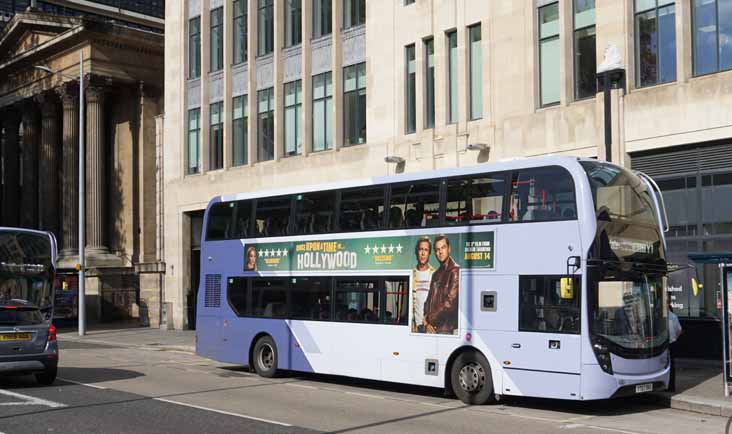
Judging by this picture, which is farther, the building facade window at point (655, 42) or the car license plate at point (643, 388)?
the building facade window at point (655, 42)

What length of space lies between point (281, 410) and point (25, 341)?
18.3 ft

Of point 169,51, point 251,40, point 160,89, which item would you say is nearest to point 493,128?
point 251,40

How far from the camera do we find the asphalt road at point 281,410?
12.2m

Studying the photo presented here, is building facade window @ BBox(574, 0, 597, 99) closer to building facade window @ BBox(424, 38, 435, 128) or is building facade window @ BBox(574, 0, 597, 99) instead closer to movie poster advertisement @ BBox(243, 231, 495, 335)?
building facade window @ BBox(424, 38, 435, 128)

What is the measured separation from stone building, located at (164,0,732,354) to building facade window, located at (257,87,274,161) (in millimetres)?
63

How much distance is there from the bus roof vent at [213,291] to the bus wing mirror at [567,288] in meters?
9.54

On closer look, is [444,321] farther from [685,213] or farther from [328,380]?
[685,213]

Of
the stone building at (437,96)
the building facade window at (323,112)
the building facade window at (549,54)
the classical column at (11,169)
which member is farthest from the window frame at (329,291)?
the classical column at (11,169)

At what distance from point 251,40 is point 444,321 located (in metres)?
21.5

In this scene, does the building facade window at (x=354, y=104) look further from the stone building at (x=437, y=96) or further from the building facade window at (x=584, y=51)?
the building facade window at (x=584, y=51)

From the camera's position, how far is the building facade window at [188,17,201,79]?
3731cm

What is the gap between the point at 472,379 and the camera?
14914 millimetres

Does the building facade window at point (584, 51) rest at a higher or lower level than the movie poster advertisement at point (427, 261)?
higher

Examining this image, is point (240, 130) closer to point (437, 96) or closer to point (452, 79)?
point (437, 96)
